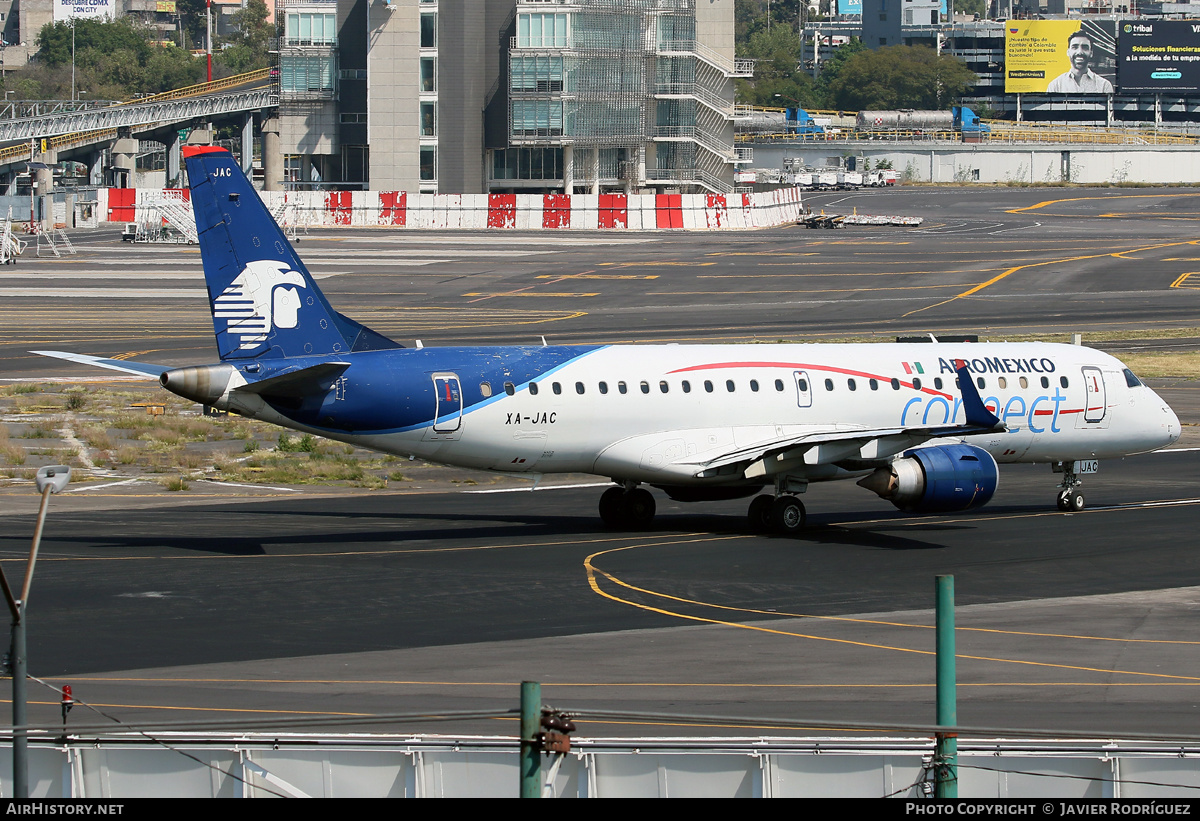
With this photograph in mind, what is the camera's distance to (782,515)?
34.9 metres

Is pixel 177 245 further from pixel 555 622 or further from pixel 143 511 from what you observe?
pixel 555 622

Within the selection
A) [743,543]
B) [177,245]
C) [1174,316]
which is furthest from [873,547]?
[177,245]

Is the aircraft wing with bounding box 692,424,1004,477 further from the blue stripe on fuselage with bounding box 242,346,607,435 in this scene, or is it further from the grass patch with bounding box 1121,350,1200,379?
the grass patch with bounding box 1121,350,1200,379

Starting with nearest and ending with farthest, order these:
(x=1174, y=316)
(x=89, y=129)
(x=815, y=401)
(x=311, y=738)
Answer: (x=311, y=738) → (x=815, y=401) → (x=1174, y=316) → (x=89, y=129)

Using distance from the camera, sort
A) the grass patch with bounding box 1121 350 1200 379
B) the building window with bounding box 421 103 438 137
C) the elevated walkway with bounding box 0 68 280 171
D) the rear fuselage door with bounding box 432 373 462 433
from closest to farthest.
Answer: the rear fuselage door with bounding box 432 373 462 433
the grass patch with bounding box 1121 350 1200 379
the building window with bounding box 421 103 438 137
the elevated walkway with bounding box 0 68 280 171

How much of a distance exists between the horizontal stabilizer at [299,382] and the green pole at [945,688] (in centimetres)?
2079

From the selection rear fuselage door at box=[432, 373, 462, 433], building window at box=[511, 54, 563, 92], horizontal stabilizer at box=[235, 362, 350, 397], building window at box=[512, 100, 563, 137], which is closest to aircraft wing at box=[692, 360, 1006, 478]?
rear fuselage door at box=[432, 373, 462, 433]

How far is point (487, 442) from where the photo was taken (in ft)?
108

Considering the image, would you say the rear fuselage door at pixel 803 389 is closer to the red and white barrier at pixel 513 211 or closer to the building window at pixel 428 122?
the red and white barrier at pixel 513 211

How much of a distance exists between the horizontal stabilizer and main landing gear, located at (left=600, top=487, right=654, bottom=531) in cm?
815

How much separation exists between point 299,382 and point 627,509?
30.4ft

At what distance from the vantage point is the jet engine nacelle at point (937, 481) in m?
33.0

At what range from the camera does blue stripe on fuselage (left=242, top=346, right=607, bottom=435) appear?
31312 millimetres
